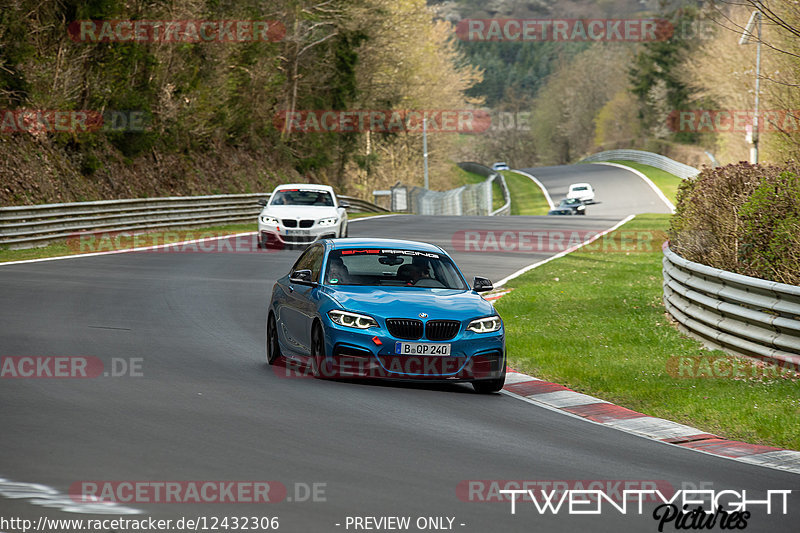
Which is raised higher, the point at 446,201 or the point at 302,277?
the point at 302,277

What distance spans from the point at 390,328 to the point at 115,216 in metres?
23.2

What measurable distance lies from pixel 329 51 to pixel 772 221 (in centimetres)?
4670

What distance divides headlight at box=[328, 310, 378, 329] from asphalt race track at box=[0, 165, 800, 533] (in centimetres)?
62

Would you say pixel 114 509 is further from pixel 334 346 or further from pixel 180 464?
pixel 334 346

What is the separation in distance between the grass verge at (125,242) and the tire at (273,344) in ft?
45.2

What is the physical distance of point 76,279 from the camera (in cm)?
2050

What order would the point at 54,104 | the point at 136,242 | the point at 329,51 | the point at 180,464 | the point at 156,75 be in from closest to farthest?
the point at 180,464, the point at 136,242, the point at 54,104, the point at 156,75, the point at 329,51

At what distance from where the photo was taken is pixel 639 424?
9875 millimetres

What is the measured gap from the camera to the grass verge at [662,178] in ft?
262

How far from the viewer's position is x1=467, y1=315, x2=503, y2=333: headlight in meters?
11.0

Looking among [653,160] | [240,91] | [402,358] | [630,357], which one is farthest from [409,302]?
[653,160]

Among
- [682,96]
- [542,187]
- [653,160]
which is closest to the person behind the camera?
[542,187]

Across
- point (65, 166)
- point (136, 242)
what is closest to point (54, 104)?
point (65, 166)

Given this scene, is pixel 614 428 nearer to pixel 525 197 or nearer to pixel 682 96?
pixel 525 197
